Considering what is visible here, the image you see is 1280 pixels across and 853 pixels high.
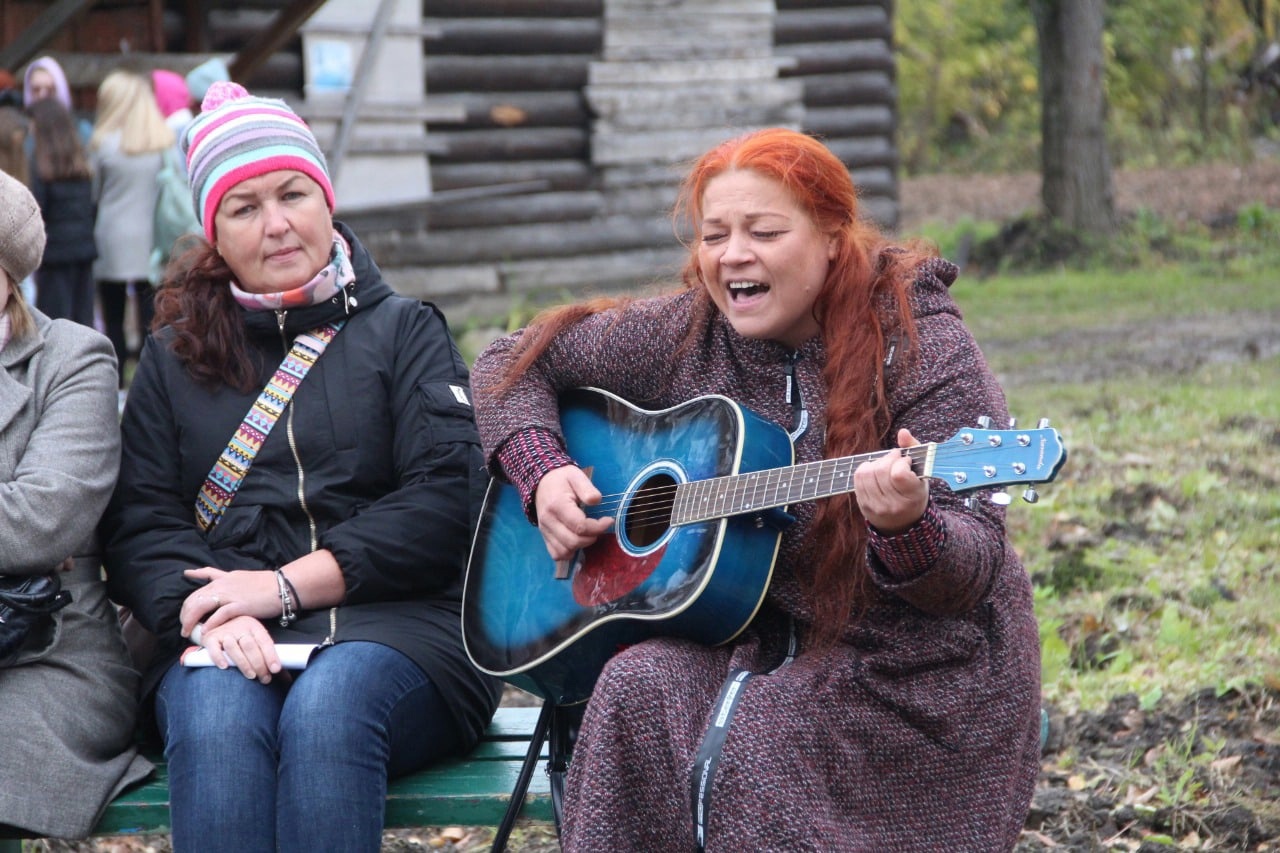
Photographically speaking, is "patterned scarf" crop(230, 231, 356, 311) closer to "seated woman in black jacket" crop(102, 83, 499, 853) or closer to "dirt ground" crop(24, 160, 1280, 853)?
"seated woman in black jacket" crop(102, 83, 499, 853)

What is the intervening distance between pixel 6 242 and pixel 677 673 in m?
1.53

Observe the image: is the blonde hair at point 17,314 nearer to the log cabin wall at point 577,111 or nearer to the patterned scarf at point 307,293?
the patterned scarf at point 307,293

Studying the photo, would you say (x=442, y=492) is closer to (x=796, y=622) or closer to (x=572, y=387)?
(x=572, y=387)

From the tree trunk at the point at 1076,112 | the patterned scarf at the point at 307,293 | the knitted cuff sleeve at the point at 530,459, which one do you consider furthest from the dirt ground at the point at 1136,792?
the tree trunk at the point at 1076,112

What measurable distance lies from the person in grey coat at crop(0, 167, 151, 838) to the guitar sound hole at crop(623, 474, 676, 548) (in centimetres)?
99

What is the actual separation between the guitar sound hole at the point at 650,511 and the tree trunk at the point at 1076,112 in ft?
34.2

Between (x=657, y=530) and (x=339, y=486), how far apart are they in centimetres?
66

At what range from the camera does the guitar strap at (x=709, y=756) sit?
7.52 feet

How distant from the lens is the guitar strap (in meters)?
2.29

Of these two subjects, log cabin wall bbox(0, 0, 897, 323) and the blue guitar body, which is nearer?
the blue guitar body

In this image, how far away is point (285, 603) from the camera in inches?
110

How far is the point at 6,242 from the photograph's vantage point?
113 inches

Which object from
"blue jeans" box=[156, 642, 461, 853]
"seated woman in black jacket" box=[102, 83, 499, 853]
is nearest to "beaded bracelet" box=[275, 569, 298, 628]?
"seated woman in black jacket" box=[102, 83, 499, 853]

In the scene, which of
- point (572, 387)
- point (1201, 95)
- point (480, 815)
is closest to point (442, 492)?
point (572, 387)
